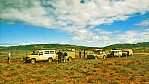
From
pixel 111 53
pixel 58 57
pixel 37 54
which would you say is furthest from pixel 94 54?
pixel 37 54

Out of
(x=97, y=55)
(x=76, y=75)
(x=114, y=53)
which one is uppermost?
(x=114, y=53)

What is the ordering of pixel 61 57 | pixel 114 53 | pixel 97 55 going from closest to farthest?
pixel 61 57, pixel 97 55, pixel 114 53

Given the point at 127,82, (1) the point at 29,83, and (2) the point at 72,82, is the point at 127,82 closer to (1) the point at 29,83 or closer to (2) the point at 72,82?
(2) the point at 72,82

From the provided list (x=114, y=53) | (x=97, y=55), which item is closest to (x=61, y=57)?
(x=97, y=55)

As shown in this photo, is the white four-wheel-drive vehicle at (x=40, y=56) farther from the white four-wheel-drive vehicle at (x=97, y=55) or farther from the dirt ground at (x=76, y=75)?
the white four-wheel-drive vehicle at (x=97, y=55)

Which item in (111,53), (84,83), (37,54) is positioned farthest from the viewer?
(111,53)

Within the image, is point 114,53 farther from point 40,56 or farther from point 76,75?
point 76,75

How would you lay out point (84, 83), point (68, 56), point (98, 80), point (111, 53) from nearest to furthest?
point (84, 83) < point (98, 80) < point (68, 56) < point (111, 53)

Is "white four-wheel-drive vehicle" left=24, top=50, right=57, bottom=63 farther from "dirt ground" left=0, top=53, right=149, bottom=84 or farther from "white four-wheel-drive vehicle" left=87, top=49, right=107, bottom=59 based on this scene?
"white four-wheel-drive vehicle" left=87, top=49, right=107, bottom=59

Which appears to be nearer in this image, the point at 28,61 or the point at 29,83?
the point at 29,83

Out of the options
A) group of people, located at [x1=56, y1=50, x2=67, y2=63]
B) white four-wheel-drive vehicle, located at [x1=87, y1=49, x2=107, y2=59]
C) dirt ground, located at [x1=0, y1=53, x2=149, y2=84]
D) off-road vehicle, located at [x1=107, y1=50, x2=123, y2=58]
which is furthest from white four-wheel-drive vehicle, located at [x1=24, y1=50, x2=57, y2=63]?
off-road vehicle, located at [x1=107, y1=50, x2=123, y2=58]

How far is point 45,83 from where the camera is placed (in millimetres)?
15195

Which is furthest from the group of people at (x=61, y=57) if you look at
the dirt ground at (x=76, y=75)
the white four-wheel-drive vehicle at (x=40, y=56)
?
the dirt ground at (x=76, y=75)

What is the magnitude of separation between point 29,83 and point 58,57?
16288 mm
